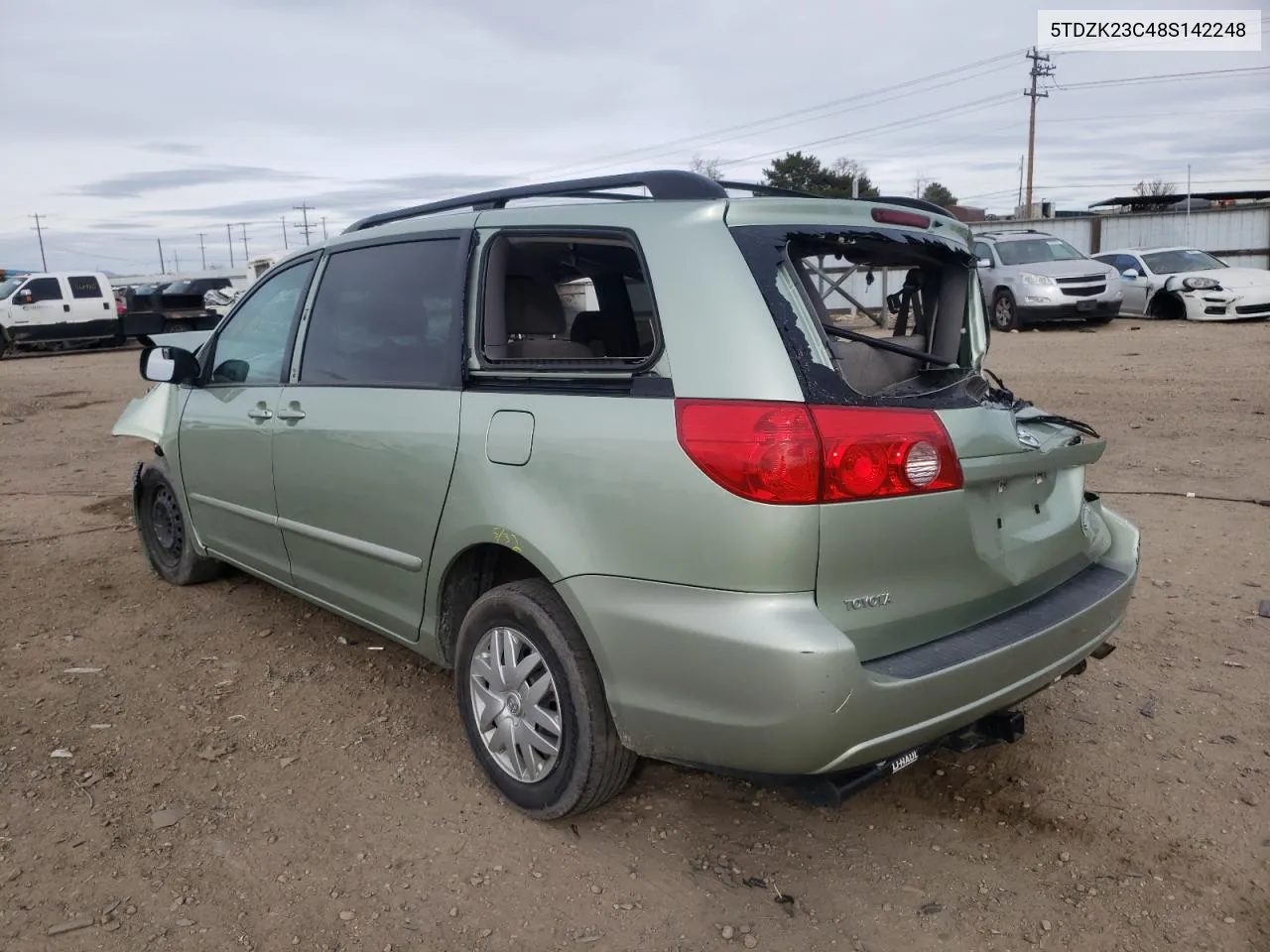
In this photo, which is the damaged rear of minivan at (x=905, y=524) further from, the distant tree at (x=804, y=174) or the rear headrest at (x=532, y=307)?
the distant tree at (x=804, y=174)

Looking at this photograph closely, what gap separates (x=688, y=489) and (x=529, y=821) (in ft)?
4.09

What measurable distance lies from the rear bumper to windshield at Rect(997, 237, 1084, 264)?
16273 mm

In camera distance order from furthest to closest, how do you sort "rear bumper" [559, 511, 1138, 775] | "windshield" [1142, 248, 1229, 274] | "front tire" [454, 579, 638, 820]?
"windshield" [1142, 248, 1229, 274] → "front tire" [454, 579, 638, 820] → "rear bumper" [559, 511, 1138, 775]

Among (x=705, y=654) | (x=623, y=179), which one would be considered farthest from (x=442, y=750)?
(x=623, y=179)

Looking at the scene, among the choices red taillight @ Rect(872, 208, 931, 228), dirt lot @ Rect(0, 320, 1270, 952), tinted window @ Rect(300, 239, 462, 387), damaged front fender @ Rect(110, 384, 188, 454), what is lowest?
dirt lot @ Rect(0, 320, 1270, 952)

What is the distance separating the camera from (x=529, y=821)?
9.89ft

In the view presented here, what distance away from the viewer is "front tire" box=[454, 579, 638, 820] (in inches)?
107

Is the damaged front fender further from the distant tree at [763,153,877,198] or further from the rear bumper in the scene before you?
the distant tree at [763,153,877,198]

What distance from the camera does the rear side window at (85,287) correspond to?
22.7 metres

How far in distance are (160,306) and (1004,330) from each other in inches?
739

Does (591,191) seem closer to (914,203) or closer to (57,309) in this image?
(914,203)

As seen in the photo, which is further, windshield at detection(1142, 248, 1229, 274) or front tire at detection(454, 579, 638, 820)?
windshield at detection(1142, 248, 1229, 274)

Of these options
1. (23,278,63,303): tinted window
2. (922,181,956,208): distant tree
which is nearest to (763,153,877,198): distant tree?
(922,181,956,208): distant tree

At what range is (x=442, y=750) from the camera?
3453mm
